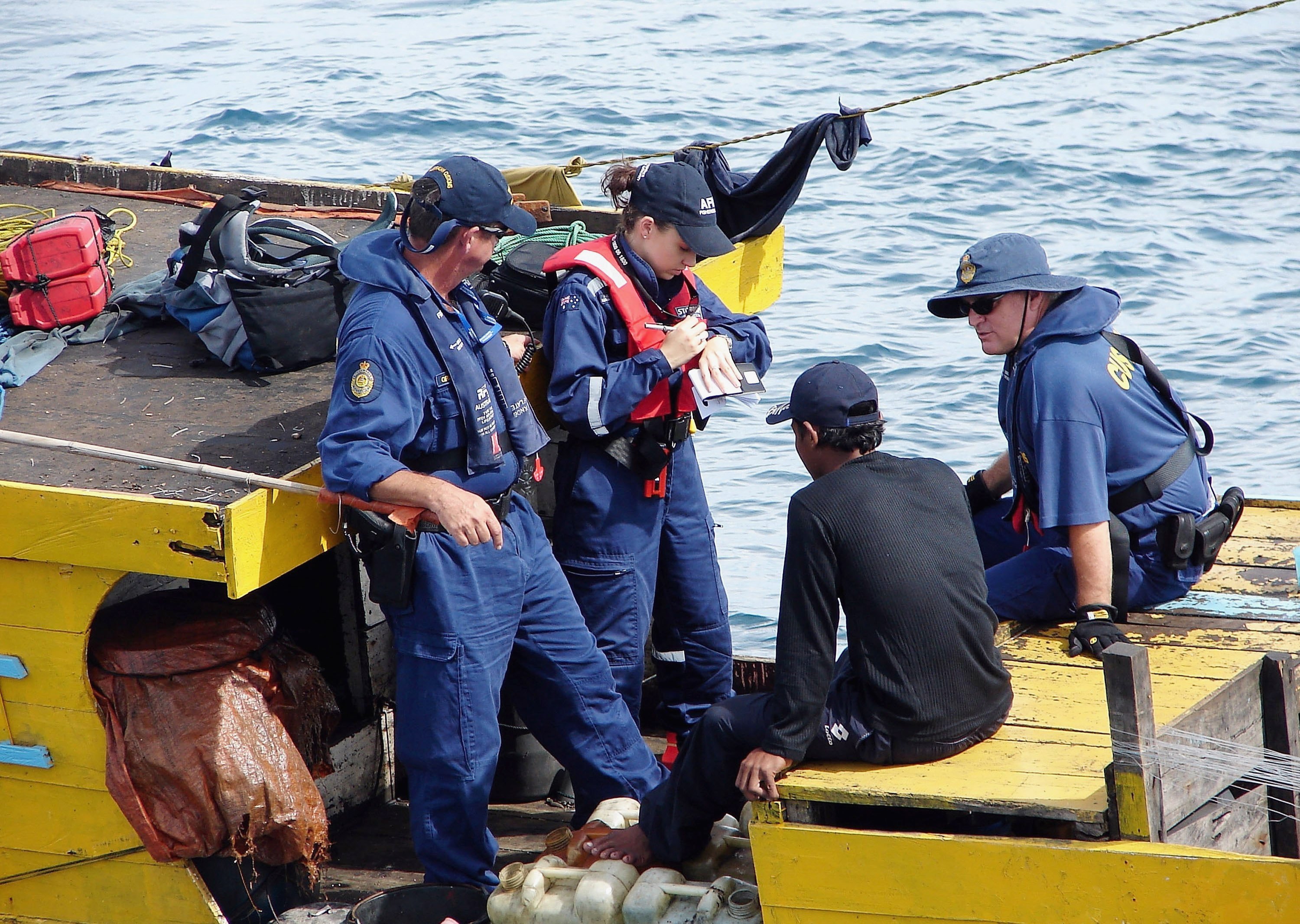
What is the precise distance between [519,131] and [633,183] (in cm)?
1318

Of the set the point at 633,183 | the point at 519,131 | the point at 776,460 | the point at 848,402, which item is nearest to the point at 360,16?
the point at 519,131

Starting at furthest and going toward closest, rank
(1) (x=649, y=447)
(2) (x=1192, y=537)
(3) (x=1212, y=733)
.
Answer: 1. (1) (x=649, y=447)
2. (2) (x=1192, y=537)
3. (3) (x=1212, y=733)

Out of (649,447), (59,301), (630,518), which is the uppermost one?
(59,301)

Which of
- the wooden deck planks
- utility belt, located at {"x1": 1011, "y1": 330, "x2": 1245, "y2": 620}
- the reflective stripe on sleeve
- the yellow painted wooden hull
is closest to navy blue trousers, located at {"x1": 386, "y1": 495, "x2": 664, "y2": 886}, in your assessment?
the reflective stripe on sleeve

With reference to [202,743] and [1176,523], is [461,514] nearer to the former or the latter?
[202,743]

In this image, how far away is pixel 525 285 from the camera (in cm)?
489

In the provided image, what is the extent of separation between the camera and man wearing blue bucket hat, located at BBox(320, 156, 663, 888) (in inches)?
144

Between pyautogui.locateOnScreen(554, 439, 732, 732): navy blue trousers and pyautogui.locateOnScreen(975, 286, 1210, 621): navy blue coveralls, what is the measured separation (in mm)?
1044

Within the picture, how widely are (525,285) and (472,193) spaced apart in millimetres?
1167

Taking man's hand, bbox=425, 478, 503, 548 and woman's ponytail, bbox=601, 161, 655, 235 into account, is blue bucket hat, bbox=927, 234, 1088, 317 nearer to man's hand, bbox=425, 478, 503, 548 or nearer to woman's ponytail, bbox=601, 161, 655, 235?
woman's ponytail, bbox=601, 161, 655, 235

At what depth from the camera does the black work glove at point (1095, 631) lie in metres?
3.88

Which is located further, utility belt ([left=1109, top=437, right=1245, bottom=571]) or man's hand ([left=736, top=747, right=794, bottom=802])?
utility belt ([left=1109, top=437, right=1245, bottom=571])

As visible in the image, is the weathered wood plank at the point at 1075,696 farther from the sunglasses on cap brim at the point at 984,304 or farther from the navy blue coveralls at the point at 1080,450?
the sunglasses on cap brim at the point at 984,304

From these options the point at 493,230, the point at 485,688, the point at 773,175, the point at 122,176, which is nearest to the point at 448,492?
the point at 485,688
